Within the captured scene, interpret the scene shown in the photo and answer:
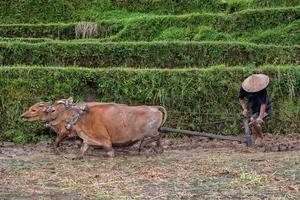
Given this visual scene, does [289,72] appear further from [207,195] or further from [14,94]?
[207,195]

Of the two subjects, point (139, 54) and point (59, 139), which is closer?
point (59, 139)

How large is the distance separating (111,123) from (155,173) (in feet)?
7.49

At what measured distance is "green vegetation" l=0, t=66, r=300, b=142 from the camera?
13195 mm

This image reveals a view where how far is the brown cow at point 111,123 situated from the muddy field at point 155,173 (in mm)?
309

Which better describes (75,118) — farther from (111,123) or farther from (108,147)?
(108,147)

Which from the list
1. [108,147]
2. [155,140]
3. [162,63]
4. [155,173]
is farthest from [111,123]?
[162,63]

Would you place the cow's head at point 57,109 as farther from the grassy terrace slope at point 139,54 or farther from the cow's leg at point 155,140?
the grassy terrace slope at point 139,54

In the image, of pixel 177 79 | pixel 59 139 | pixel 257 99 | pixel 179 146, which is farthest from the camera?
pixel 177 79

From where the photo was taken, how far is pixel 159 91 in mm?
13383

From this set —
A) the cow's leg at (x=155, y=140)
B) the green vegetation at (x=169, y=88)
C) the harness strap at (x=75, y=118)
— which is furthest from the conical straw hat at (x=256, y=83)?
the harness strap at (x=75, y=118)

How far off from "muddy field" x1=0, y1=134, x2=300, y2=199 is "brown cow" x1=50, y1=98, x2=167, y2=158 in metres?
0.31

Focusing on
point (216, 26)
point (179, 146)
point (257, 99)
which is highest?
point (216, 26)

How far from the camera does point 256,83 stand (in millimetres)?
11805

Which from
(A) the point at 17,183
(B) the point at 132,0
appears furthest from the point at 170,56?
(B) the point at 132,0
